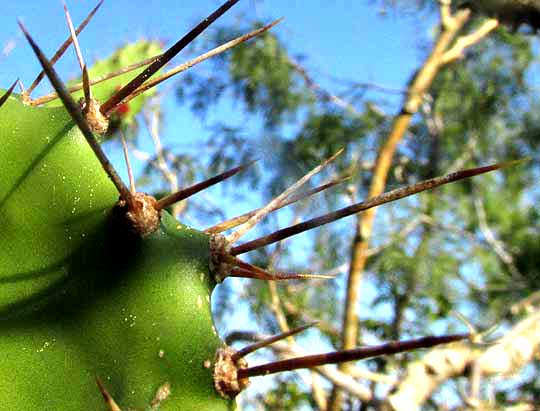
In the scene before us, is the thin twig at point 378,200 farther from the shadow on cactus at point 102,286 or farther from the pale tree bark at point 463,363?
the pale tree bark at point 463,363

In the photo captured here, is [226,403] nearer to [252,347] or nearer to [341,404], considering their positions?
[252,347]

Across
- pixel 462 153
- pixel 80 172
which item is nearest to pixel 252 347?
pixel 80 172

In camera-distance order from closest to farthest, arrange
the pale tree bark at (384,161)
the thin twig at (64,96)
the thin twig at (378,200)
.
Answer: the thin twig at (64,96)
the thin twig at (378,200)
the pale tree bark at (384,161)

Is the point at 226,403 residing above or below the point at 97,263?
below

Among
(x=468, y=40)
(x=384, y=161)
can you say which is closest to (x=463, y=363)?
(x=384, y=161)

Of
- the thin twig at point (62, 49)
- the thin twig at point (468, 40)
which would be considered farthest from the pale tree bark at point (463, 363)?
the thin twig at point (62, 49)

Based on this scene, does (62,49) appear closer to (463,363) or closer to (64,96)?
(64,96)
